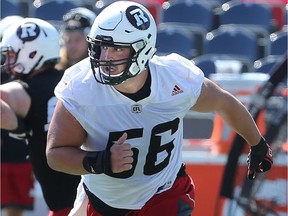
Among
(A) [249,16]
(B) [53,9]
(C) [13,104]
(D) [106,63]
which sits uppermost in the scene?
(D) [106,63]

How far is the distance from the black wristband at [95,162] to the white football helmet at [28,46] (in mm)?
1456

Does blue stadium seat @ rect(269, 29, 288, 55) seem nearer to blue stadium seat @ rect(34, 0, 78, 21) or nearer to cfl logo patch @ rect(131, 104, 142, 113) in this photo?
blue stadium seat @ rect(34, 0, 78, 21)

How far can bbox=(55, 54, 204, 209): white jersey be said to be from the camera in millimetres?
3988

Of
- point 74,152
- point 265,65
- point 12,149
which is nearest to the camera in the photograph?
point 74,152

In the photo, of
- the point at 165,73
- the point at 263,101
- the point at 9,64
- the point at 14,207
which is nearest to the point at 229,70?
the point at 263,101

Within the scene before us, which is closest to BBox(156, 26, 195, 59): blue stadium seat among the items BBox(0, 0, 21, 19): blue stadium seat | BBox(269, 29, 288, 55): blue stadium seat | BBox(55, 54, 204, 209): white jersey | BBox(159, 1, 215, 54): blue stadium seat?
BBox(159, 1, 215, 54): blue stadium seat

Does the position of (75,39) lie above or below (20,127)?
below

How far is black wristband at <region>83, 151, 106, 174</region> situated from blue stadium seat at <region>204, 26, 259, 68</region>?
17.6 ft

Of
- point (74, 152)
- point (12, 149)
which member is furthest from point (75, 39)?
point (74, 152)

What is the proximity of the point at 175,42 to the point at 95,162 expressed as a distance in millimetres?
5421

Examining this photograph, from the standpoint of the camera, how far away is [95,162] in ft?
12.4

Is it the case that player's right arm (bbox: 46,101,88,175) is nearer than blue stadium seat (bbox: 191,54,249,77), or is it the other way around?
player's right arm (bbox: 46,101,88,175)

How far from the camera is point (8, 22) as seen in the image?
6875 millimetres

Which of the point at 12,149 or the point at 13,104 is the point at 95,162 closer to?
the point at 13,104
